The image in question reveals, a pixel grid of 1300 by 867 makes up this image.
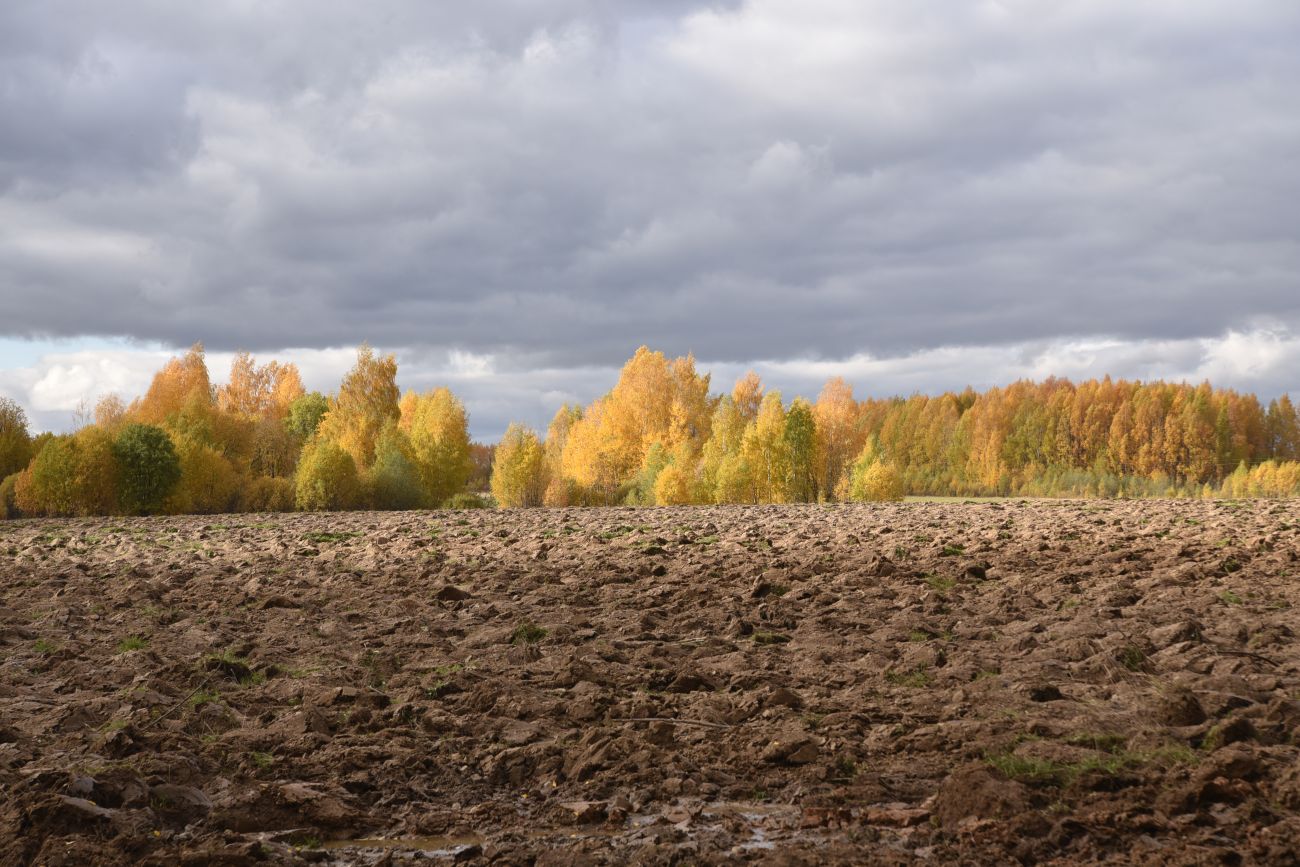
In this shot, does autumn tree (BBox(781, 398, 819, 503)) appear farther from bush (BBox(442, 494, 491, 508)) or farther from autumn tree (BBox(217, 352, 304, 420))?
autumn tree (BBox(217, 352, 304, 420))

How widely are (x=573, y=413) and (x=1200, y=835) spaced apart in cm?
10034

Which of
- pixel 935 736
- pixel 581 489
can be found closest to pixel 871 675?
pixel 935 736

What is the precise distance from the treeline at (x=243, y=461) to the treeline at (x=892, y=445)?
544cm

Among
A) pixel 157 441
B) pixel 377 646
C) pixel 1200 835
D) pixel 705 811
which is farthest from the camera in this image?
pixel 157 441

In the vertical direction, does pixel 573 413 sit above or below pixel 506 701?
above

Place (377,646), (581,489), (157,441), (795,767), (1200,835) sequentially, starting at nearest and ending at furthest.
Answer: (1200,835), (795,767), (377,646), (157,441), (581,489)

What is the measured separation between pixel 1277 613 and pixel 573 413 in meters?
94.4

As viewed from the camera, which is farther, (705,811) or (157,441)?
(157,441)

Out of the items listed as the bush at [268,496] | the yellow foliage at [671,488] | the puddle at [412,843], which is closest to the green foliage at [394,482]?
the bush at [268,496]

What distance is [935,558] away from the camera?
18.1 m

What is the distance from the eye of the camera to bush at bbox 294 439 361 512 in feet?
176

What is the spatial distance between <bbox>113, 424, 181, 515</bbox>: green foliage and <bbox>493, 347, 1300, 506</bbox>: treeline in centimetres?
1823

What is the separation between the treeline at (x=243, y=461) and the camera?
168 feet

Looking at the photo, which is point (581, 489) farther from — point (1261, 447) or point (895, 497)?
point (1261, 447)
